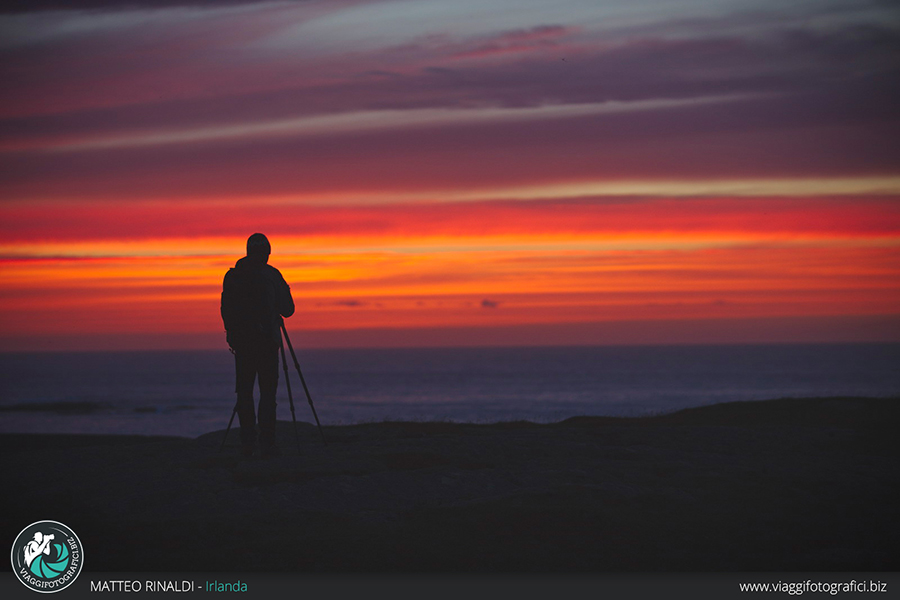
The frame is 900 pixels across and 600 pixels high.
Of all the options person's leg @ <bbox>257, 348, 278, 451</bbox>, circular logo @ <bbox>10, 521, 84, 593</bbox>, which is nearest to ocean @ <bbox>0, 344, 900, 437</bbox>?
person's leg @ <bbox>257, 348, 278, 451</bbox>

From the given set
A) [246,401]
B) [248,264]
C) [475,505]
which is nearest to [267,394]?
[246,401]

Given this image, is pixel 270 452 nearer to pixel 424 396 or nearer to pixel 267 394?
pixel 267 394

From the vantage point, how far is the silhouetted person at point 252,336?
10625 millimetres

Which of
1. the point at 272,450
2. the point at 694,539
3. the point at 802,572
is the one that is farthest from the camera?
the point at 272,450

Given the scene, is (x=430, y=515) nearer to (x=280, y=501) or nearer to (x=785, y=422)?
(x=280, y=501)

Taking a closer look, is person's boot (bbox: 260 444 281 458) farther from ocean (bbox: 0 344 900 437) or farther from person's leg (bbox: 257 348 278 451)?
ocean (bbox: 0 344 900 437)

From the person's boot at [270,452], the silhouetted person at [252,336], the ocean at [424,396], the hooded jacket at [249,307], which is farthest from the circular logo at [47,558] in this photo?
the ocean at [424,396]

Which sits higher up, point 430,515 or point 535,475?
point 535,475

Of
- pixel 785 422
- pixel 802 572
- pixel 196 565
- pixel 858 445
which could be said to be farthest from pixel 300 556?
pixel 785 422

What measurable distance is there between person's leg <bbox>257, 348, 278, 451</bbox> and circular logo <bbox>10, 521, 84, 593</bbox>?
368 cm

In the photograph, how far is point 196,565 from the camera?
6617 millimetres

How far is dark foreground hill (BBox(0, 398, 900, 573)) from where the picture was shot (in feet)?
22.2

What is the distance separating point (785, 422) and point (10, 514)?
13.3m

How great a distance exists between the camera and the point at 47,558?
6672 mm
